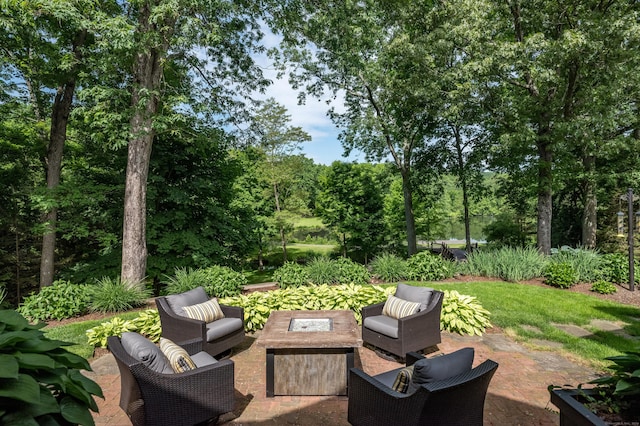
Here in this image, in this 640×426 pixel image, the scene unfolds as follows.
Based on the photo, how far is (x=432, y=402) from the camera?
2.31 meters

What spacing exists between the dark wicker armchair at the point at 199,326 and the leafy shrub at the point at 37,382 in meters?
2.37

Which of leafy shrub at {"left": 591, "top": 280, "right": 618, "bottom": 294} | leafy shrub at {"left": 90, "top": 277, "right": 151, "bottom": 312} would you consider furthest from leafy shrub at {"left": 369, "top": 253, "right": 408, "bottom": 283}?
leafy shrub at {"left": 90, "top": 277, "right": 151, "bottom": 312}

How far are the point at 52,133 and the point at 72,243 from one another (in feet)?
12.9

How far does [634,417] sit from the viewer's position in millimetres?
2020

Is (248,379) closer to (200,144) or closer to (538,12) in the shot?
(200,144)

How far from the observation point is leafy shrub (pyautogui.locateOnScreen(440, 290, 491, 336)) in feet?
17.1

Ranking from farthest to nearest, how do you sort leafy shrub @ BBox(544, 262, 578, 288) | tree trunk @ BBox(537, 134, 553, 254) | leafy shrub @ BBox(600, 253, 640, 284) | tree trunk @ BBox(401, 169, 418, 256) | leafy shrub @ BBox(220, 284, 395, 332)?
tree trunk @ BBox(401, 169, 418, 256) < tree trunk @ BBox(537, 134, 553, 254) < leafy shrub @ BBox(600, 253, 640, 284) < leafy shrub @ BBox(544, 262, 578, 288) < leafy shrub @ BBox(220, 284, 395, 332)

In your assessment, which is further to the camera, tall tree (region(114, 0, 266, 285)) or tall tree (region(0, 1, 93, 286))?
tall tree (region(114, 0, 266, 285))

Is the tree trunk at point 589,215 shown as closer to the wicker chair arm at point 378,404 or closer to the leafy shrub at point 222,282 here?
the leafy shrub at point 222,282

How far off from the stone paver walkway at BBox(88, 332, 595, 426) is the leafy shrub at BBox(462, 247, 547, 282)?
153 inches

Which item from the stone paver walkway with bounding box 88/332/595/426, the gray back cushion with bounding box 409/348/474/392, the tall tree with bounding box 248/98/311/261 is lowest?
the stone paver walkway with bounding box 88/332/595/426

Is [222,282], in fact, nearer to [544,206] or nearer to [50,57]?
[50,57]

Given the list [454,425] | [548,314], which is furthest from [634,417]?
[548,314]

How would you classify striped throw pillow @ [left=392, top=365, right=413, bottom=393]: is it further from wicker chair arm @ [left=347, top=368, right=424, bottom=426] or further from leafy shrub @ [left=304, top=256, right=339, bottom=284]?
leafy shrub @ [left=304, top=256, right=339, bottom=284]
